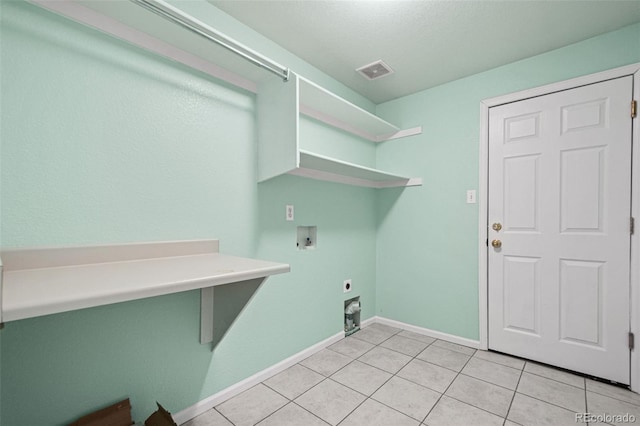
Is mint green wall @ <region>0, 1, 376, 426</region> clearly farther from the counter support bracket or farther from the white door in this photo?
the white door

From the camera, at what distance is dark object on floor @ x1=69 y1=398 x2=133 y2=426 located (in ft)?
3.86

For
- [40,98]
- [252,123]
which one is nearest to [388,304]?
[252,123]

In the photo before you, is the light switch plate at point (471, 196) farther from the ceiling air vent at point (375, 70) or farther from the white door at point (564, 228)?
the ceiling air vent at point (375, 70)

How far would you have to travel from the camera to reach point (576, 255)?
206cm

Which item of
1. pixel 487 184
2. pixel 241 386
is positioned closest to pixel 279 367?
pixel 241 386

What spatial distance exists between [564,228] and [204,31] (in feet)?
8.93

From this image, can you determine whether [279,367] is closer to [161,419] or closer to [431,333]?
[161,419]

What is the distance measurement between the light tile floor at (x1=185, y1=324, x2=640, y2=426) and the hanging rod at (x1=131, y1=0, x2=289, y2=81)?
6.56 feet

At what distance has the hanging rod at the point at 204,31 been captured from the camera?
117 cm

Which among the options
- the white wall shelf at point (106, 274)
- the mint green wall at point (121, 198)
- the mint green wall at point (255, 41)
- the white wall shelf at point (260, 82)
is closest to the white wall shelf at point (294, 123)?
the white wall shelf at point (260, 82)

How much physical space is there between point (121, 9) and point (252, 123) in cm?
84

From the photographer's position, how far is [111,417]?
1223mm

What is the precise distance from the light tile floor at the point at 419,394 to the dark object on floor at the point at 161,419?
0.97 ft

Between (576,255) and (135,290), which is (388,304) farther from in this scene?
(135,290)
